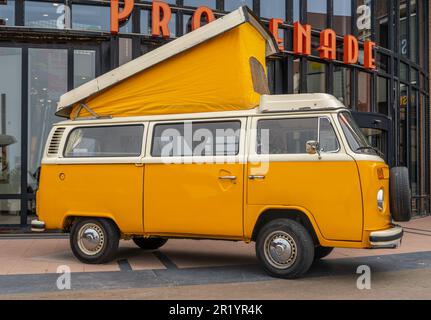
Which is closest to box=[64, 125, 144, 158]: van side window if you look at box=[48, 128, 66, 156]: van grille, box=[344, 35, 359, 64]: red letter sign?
box=[48, 128, 66, 156]: van grille

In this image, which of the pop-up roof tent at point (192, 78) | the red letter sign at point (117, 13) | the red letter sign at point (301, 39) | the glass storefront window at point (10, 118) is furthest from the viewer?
the red letter sign at point (301, 39)

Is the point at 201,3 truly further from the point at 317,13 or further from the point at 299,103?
the point at 299,103

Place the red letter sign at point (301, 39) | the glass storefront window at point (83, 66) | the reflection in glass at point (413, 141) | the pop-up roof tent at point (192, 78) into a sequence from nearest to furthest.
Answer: the pop-up roof tent at point (192, 78) < the glass storefront window at point (83, 66) < the red letter sign at point (301, 39) < the reflection in glass at point (413, 141)

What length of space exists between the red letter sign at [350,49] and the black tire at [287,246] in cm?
934

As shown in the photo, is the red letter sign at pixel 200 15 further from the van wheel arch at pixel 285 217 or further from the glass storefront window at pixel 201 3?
the van wheel arch at pixel 285 217

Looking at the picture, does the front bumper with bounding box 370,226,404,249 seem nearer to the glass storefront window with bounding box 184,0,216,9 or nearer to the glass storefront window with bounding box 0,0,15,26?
the glass storefront window with bounding box 184,0,216,9

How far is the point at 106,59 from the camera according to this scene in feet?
42.8

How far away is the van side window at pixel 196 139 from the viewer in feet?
25.3

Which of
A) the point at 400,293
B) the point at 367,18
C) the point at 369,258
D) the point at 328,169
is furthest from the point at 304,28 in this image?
the point at 400,293

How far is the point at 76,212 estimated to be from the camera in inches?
332

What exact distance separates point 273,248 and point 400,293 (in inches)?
66.8

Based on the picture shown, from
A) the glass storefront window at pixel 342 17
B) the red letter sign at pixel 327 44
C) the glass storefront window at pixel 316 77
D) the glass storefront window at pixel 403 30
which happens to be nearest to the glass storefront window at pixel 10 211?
the glass storefront window at pixel 316 77

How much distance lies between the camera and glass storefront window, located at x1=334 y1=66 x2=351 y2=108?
1563cm

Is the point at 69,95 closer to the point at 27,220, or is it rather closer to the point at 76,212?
the point at 76,212
